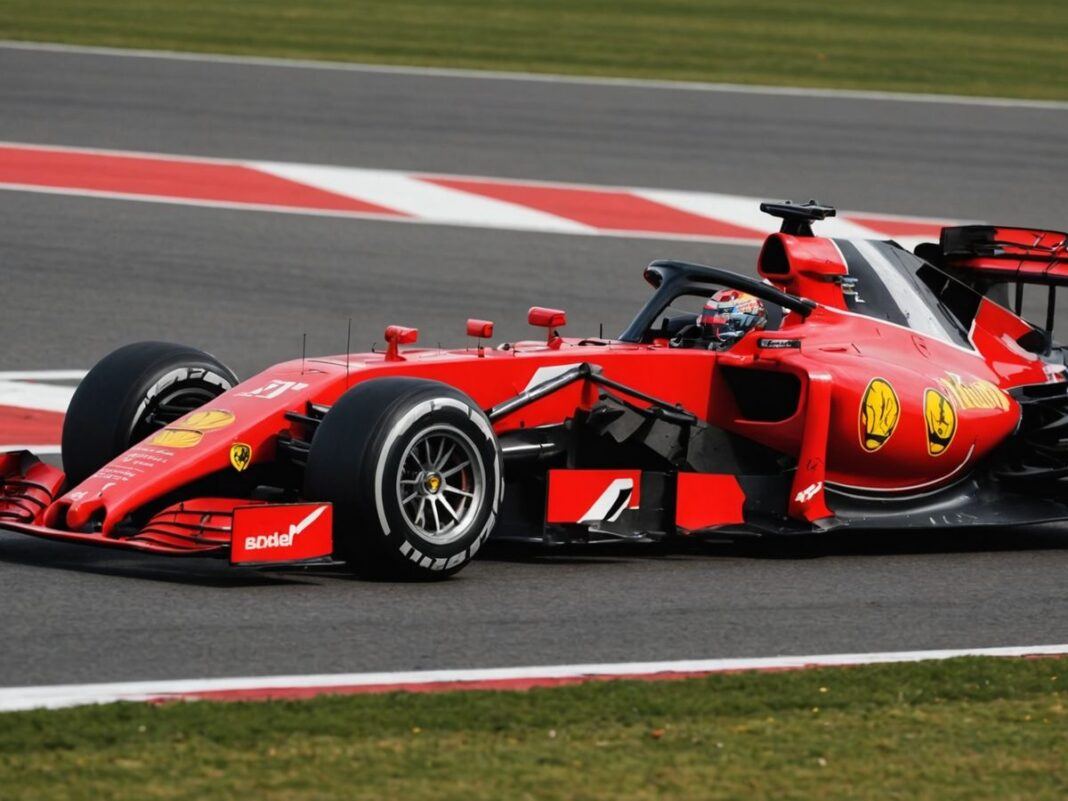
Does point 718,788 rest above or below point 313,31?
below

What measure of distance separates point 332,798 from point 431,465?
276 cm

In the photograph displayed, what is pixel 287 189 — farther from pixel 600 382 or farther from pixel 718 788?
pixel 718 788

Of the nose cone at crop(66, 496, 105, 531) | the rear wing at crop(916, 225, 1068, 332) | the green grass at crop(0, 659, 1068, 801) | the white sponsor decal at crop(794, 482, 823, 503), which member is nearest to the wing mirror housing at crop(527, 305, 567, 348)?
the white sponsor decal at crop(794, 482, 823, 503)

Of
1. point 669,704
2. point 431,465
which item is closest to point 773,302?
point 431,465

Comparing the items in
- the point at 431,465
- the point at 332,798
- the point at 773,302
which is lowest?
the point at 332,798

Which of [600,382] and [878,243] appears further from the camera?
[878,243]

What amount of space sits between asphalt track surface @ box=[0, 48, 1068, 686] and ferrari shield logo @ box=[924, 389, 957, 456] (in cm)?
47

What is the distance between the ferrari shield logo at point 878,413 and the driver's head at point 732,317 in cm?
56

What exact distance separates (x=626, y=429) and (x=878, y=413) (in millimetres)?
1118

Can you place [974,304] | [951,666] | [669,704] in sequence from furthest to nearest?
[974,304] → [951,666] → [669,704]

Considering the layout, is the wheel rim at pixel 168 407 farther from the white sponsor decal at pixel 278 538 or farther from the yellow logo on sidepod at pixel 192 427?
the white sponsor decal at pixel 278 538

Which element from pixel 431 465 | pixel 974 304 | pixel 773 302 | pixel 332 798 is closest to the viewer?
pixel 332 798

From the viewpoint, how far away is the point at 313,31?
28141 mm

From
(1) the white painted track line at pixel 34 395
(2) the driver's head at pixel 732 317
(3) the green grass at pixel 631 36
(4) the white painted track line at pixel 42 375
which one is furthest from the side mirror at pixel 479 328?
(3) the green grass at pixel 631 36
